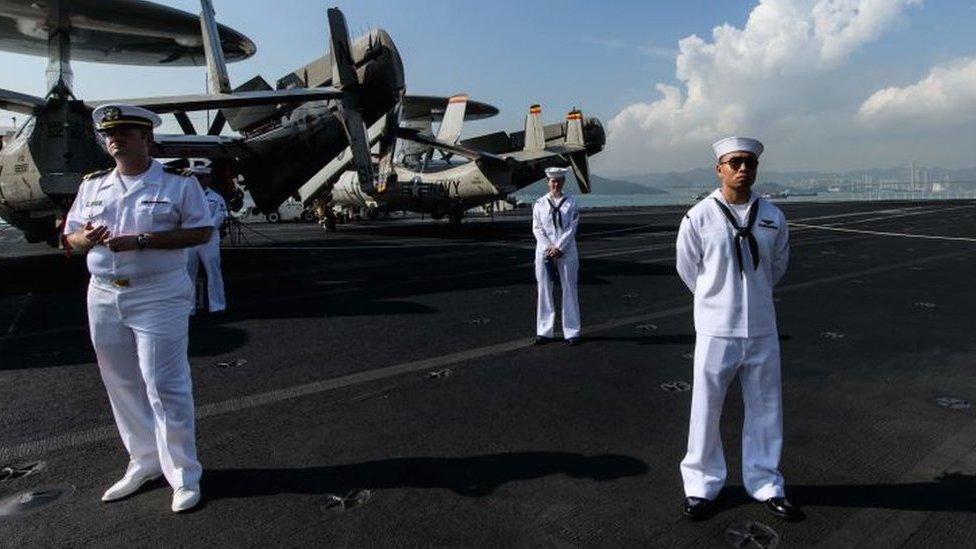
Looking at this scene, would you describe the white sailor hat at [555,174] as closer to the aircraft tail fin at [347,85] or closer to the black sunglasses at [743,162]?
the black sunglasses at [743,162]

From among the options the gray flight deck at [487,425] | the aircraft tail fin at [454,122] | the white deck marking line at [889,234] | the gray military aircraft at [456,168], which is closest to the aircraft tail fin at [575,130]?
the gray military aircraft at [456,168]

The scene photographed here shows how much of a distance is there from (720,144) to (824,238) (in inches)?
781

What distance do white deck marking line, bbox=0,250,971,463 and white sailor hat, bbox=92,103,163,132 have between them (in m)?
2.43

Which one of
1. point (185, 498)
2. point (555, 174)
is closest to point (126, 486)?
point (185, 498)

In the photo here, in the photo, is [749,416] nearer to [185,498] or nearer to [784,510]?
[784,510]

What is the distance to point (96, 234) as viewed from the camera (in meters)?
3.17

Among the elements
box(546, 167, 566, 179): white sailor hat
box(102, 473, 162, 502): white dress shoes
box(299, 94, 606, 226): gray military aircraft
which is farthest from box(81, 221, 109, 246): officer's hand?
box(299, 94, 606, 226): gray military aircraft

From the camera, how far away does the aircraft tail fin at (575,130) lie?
27594 mm

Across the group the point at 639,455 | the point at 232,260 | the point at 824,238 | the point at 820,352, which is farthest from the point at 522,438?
the point at 824,238

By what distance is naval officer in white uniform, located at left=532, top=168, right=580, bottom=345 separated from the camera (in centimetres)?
696

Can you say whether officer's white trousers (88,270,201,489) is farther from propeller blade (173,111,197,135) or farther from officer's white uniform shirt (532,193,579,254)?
propeller blade (173,111,197,135)

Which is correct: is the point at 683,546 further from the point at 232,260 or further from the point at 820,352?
the point at 232,260

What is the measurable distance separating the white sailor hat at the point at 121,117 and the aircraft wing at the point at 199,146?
14.1 m

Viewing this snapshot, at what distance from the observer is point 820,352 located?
630 cm
